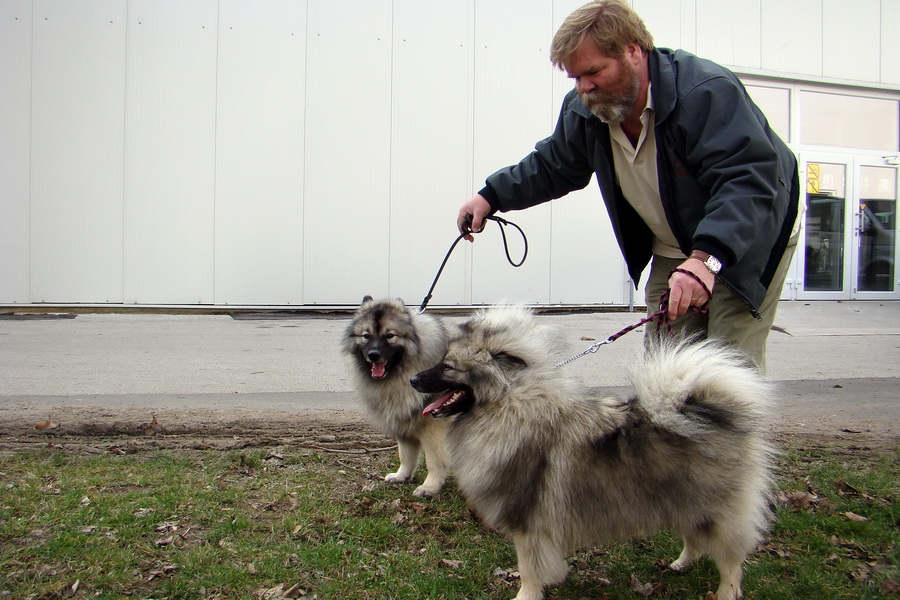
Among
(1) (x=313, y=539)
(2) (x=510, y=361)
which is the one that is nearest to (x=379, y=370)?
(1) (x=313, y=539)

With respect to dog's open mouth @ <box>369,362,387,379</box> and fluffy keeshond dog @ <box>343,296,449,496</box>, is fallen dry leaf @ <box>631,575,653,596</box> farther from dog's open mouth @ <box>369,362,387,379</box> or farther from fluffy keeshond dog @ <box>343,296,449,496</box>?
dog's open mouth @ <box>369,362,387,379</box>

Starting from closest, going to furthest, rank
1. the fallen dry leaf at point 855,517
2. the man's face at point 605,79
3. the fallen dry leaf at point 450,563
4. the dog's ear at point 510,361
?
the man's face at point 605,79, the dog's ear at point 510,361, the fallen dry leaf at point 450,563, the fallen dry leaf at point 855,517

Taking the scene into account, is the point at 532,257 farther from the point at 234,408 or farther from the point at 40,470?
the point at 40,470

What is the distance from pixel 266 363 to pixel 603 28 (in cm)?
525

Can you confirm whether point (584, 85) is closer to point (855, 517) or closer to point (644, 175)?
point (644, 175)

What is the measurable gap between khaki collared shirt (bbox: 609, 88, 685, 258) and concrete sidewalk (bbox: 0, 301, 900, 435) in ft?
3.19

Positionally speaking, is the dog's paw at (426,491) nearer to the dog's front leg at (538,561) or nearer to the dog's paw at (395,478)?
the dog's paw at (395,478)

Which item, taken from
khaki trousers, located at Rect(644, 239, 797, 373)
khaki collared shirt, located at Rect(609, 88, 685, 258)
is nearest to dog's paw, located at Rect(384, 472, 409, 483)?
khaki trousers, located at Rect(644, 239, 797, 373)

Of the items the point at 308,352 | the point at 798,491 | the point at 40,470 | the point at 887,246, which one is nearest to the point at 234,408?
the point at 40,470

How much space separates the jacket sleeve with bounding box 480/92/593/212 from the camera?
3008 millimetres

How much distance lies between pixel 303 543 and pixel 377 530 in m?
0.36

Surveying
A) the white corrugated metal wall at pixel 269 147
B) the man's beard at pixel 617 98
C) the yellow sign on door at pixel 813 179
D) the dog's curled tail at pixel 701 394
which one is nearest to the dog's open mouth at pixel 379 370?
the dog's curled tail at pixel 701 394

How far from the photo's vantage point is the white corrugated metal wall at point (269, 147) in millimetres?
8758

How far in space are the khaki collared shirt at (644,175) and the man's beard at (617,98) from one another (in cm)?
7
